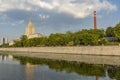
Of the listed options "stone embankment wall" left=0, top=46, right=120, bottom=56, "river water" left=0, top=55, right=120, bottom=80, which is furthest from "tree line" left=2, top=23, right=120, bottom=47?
"river water" left=0, top=55, right=120, bottom=80

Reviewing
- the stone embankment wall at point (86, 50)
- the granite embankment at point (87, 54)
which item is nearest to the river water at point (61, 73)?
the granite embankment at point (87, 54)

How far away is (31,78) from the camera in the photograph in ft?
100

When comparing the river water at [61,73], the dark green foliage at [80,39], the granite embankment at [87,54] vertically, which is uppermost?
the dark green foliage at [80,39]

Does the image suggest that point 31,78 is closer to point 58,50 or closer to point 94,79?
point 94,79

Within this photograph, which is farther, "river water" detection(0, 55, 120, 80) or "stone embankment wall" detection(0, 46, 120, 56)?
"stone embankment wall" detection(0, 46, 120, 56)

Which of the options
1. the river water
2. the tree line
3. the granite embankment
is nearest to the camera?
the river water

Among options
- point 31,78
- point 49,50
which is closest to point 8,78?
point 31,78

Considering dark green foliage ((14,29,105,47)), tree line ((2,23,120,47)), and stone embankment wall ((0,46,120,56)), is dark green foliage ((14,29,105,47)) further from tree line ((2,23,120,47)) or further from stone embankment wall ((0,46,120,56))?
stone embankment wall ((0,46,120,56))

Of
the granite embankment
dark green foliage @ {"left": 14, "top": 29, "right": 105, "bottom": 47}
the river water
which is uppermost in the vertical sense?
dark green foliage @ {"left": 14, "top": 29, "right": 105, "bottom": 47}

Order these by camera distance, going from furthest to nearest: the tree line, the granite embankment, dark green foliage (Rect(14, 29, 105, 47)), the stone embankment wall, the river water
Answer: dark green foliage (Rect(14, 29, 105, 47)), the tree line, the stone embankment wall, the granite embankment, the river water

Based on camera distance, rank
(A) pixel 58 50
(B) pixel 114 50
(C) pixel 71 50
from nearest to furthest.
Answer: (B) pixel 114 50
(C) pixel 71 50
(A) pixel 58 50

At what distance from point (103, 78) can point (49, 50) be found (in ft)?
250

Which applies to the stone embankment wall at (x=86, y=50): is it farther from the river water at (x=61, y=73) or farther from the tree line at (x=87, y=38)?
the river water at (x=61, y=73)

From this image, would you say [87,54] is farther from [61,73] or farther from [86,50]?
[61,73]
